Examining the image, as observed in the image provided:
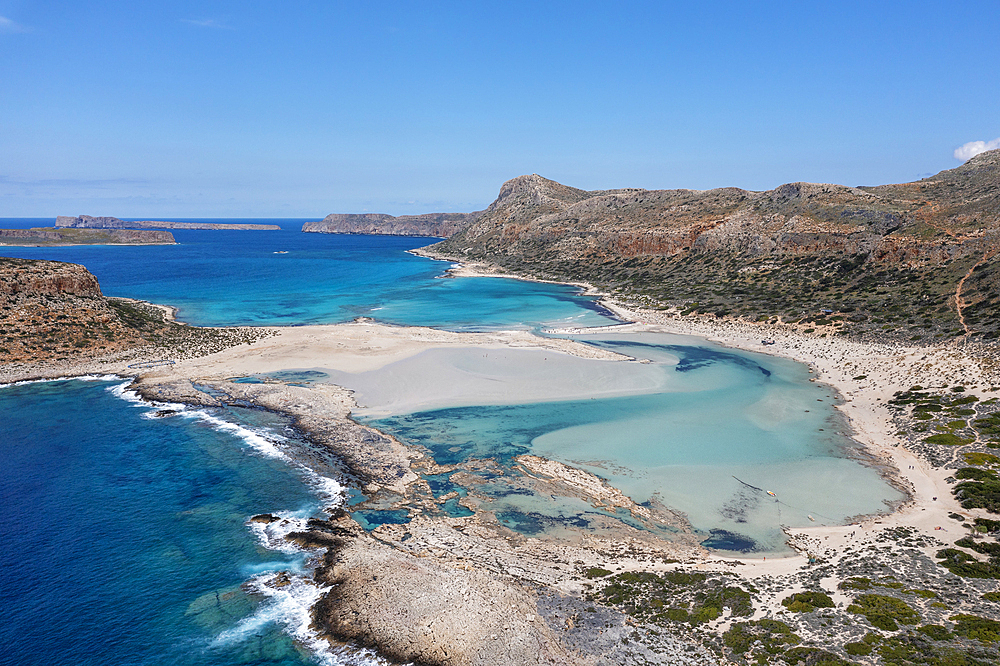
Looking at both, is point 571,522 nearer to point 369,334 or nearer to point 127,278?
point 369,334

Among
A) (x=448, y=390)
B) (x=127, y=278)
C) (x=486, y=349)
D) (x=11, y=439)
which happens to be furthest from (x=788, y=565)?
(x=127, y=278)

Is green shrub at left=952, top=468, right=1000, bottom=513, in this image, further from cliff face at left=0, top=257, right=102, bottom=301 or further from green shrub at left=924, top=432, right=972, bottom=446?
cliff face at left=0, top=257, right=102, bottom=301

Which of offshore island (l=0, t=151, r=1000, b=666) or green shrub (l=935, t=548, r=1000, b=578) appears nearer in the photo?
offshore island (l=0, t=151, r=1000, b=666)

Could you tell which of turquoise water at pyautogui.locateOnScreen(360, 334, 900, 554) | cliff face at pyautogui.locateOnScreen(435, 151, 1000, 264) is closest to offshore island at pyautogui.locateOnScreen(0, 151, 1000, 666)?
cliff face at pyautogui.locateOnScreen(435, 151, 1000, 264)

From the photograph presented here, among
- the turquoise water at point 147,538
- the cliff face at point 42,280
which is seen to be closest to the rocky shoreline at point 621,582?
the turquoise water at point 147,538

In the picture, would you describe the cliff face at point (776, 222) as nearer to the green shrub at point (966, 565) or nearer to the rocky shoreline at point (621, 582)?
the rocky shoreline at point (621, 582)

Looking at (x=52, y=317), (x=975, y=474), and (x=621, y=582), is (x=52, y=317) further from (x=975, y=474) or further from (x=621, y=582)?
(x=975, y=474)

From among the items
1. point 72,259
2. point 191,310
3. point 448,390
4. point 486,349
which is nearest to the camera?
point 448,390
